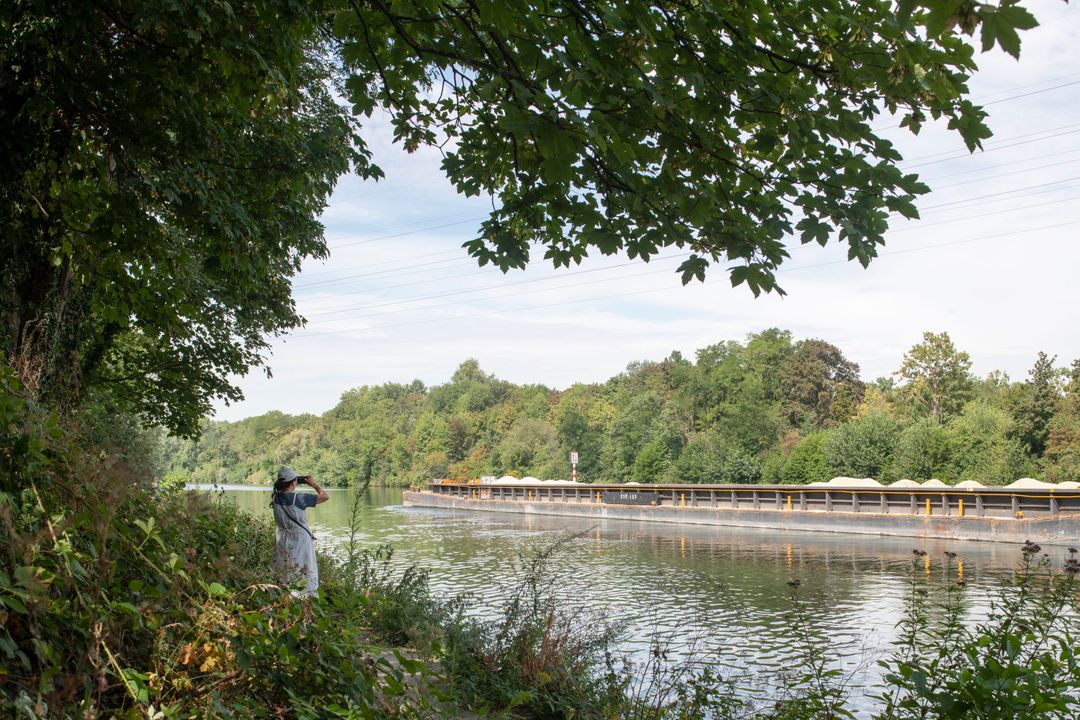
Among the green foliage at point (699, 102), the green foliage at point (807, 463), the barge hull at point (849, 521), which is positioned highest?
the green foliage at point (699, 102)

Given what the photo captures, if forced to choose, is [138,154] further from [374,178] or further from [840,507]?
[840,507]

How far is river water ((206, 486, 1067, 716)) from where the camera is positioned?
1067 centimetres

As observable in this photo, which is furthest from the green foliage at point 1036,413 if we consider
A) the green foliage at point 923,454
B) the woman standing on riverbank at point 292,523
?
the woman standing on riverbank at point 292,523

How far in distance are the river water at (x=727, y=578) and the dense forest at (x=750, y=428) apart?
529 cm

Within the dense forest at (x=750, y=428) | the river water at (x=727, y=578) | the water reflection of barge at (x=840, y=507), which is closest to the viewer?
the river water at (x=727, y=578)

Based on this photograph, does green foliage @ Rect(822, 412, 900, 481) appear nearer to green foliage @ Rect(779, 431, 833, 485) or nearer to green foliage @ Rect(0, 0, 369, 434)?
Result: green foliage @ Rect(779, 431, 833, 485)

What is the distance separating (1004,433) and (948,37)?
43.7 m

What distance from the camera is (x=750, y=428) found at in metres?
67.4

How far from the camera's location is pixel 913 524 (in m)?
33.3

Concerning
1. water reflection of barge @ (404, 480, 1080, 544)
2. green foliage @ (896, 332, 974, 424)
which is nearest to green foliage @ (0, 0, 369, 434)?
water reflection of barge @ (404, 480, 1080, 544)

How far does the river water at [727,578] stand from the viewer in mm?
10672

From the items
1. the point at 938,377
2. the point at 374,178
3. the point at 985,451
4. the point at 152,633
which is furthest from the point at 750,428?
the point at 152,633

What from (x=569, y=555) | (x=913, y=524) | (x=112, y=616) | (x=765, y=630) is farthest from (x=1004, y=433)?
(x=112, y=616)

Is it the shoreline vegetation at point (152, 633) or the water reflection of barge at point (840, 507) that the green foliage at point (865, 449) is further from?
the shoreline vegetation at point (152, 633)
